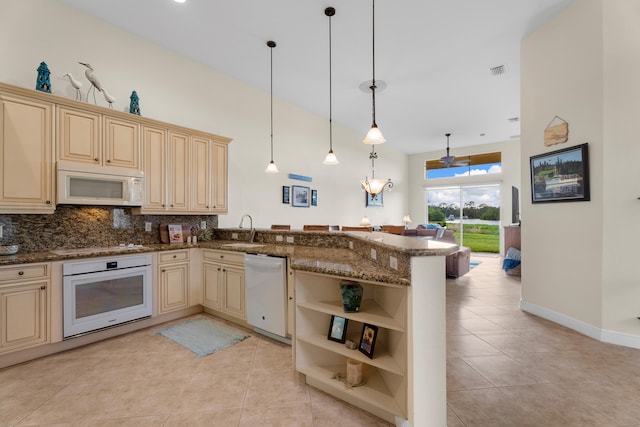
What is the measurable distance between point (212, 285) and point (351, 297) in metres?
2.18

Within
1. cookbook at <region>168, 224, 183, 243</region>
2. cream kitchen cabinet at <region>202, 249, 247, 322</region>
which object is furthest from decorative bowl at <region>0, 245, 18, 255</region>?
cream kitchen cabinet at <region>202, 249, 247, 322</region>

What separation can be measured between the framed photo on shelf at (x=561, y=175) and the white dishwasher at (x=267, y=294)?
3147mm

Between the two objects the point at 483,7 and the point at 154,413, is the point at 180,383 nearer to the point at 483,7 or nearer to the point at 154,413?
the point at 154,413

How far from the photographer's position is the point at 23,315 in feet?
7.45

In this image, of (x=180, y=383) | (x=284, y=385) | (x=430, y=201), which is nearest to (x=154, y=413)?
(x=180, y=383)

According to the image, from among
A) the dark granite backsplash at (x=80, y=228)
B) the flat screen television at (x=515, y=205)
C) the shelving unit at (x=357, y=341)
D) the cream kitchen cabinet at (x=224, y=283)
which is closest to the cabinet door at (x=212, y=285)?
the cream kitchen cabinet at (x=224, y=283)

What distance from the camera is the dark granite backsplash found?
102 inches

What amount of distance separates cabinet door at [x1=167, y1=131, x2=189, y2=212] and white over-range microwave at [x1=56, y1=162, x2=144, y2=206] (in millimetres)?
367

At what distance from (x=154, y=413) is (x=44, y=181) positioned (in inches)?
91.1

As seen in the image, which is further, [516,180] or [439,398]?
[516,180]

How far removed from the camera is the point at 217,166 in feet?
13.1

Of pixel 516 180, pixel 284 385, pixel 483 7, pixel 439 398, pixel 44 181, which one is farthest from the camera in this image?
pixel 516 180

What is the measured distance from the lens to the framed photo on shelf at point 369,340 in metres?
1.70

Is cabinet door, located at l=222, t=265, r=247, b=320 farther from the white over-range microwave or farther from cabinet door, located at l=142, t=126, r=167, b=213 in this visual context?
the white over-range microwave
